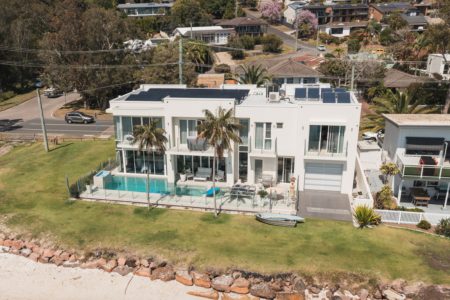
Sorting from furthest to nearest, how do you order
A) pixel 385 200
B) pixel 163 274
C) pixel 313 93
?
pixel 313 93
pixel 385 200
pixel 163 274

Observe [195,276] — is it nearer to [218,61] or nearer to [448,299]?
[448,299]

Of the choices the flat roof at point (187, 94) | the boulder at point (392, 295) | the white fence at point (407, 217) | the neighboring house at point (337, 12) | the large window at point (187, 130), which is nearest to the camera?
the boulder at point (392, 295)

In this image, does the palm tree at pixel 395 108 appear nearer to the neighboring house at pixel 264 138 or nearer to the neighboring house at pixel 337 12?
the neighboring house at pixel 264 138

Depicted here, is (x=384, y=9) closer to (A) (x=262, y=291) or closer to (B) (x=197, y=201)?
(B) (x=197, y=201)

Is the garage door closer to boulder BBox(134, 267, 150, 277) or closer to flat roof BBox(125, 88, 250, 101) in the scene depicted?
flat roof BBox(125, 88, 250, 101)

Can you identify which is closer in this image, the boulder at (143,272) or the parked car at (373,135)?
the boulder at (143,272)

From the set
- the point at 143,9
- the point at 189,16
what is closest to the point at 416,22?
the point at 189,16

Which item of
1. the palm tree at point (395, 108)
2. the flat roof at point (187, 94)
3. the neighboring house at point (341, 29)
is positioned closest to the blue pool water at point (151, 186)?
the flat roof at point (187, 94)
